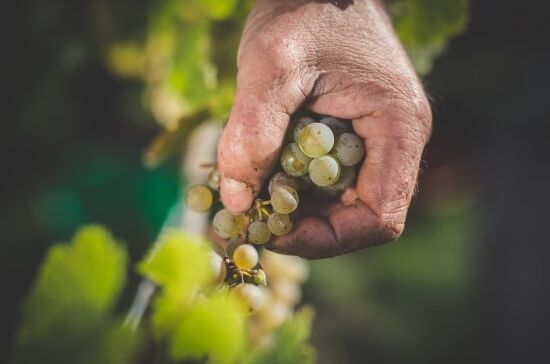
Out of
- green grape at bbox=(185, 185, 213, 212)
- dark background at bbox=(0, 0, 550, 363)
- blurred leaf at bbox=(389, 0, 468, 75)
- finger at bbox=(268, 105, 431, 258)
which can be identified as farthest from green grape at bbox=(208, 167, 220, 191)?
dark background at bbox=(0, 0, 550, 363)

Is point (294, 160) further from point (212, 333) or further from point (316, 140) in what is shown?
point (212, 333)

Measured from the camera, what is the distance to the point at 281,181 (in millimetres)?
539

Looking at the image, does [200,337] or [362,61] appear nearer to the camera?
[200,337]

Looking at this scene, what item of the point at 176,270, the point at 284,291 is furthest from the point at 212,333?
the point at 284,291

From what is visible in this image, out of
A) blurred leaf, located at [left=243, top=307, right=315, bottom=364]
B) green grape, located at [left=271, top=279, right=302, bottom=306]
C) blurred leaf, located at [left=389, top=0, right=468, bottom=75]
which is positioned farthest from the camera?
green grape, located at [left=271, top=279, right=302, bottom=306]

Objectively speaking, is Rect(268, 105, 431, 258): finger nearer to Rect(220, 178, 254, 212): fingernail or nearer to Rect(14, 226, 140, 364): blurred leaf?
Rect(220, 178, 254, 212): fingernail

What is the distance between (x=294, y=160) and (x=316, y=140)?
0.17 ft

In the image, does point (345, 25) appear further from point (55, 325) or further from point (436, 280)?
point (436, 280)

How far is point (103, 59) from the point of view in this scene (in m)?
1.62

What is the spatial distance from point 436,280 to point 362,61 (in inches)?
109

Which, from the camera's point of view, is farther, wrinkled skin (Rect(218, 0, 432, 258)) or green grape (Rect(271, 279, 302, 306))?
green grape (Rect(271, 279, 302, 306))

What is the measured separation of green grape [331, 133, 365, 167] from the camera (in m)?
0.53

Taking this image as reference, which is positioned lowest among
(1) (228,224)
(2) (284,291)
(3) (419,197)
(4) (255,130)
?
(3) (419,197)

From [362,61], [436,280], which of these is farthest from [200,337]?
[436,280]
